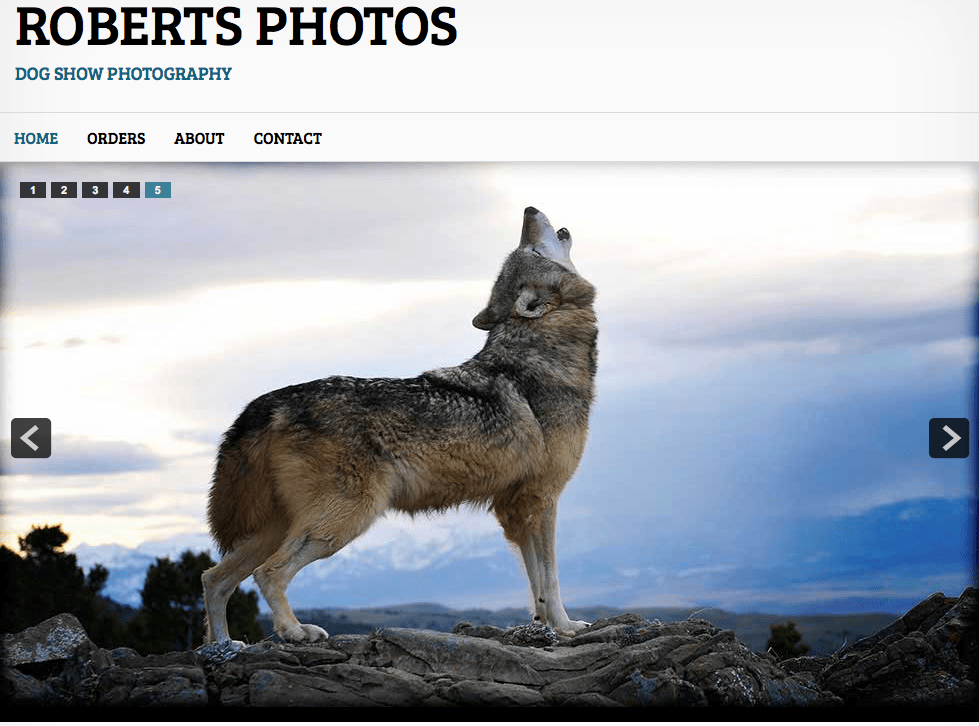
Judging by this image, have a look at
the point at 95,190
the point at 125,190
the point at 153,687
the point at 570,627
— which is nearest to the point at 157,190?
the point at 125,190

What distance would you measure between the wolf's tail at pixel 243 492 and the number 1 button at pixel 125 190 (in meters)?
2.66

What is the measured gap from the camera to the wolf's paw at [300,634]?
11.4m

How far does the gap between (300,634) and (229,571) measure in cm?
127

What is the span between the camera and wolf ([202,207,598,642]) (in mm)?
11562

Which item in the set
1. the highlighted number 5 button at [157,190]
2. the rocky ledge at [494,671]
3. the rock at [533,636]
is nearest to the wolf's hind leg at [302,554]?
the rocky ledge at [494,671]

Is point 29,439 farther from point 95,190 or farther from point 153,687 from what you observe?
point 153,687

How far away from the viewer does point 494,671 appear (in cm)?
1132

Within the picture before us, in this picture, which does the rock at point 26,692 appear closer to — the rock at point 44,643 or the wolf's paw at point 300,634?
the rock at point 44,643

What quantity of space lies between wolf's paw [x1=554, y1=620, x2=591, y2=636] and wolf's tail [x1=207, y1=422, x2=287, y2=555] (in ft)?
10.5
